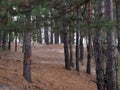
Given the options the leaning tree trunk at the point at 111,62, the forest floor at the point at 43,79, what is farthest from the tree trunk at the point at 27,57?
the leaning tree trunk at the point at 111,62

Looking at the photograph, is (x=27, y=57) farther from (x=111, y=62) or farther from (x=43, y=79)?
(x=111, y=62)

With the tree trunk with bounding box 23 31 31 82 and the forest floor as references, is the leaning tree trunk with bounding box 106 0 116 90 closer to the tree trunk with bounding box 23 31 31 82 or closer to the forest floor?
the forest floor

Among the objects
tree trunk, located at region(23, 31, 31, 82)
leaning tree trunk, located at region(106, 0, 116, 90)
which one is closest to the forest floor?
tree trunk, located at region(23, 31, 31, 82)

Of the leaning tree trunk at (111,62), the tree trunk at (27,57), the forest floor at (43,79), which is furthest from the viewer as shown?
the tree trunk at (27,57)

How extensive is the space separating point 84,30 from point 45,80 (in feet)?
21.2

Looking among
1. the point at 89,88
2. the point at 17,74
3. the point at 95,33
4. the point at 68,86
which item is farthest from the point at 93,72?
the point at 95,33

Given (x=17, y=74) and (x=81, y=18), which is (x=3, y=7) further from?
(x=17, y=74)

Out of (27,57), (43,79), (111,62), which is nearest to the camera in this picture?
(111,62)

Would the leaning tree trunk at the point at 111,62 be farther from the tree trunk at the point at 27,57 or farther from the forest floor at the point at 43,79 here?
the tree trunk at the point at 27,57

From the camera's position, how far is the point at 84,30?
44.6 feet

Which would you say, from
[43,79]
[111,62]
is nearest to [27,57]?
[43,79]

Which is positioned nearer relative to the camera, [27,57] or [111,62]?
[111,62]

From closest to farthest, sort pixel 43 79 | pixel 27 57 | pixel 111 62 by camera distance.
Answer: pixel 111 62 < pixel 27 57 < pixel 43 79

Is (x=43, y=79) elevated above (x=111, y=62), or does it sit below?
below
